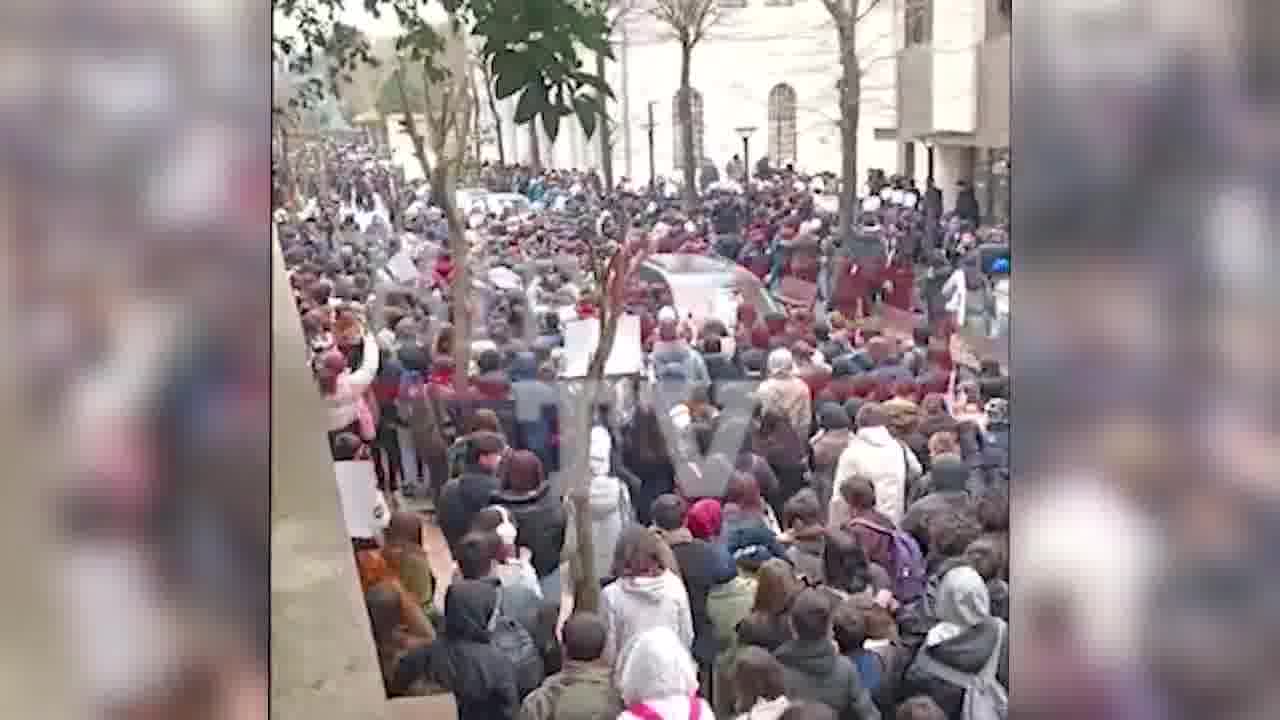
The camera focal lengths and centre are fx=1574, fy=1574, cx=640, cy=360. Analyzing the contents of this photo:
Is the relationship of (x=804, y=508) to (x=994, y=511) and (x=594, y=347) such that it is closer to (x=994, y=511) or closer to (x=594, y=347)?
(x=594, y=347)

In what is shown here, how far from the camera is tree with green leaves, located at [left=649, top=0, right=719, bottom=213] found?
2430 mm

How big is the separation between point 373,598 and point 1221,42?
1.41 meters

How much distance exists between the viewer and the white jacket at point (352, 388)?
2.29 m

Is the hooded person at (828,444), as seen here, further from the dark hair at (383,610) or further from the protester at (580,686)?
the dark hair at (383,610)

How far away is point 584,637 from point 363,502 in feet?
1.32

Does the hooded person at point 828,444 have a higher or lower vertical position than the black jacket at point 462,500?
higher

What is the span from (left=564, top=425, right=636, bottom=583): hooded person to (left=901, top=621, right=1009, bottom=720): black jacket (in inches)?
19.5

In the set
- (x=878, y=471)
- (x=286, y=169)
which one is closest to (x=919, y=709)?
(x=878, y=471)

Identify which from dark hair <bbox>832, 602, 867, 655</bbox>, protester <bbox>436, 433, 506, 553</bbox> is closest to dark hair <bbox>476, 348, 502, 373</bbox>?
protester <bbox>436, 433, 506, 553</bbox>

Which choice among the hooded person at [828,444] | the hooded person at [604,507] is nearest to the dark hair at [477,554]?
the hooded person at [604,507]

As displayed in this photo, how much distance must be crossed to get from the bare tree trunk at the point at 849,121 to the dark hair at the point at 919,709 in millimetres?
734

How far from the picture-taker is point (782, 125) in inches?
→ 98.4

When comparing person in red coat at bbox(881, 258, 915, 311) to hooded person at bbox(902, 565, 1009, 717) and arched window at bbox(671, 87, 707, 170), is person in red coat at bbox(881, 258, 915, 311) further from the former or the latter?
hooded person at bbox(902, 565, 1009, 717)

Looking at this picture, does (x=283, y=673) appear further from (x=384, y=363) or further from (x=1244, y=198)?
(x=1244, y=198)
